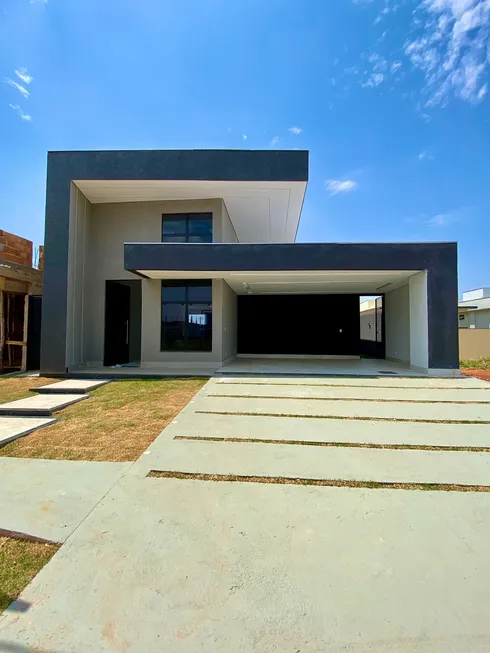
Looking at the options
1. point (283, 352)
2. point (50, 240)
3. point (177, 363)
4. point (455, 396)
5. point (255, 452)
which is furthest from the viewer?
point (283, 352)

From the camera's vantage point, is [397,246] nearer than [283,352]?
Yes

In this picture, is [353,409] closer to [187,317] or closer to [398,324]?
[187,317]

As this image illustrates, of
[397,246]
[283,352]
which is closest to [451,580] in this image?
[397,246]

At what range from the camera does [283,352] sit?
1571 centimetres

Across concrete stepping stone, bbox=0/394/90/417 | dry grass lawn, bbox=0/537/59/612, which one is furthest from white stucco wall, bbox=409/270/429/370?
dry grass lawn, bbox=0/537/59/612

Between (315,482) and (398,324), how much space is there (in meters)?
11.3

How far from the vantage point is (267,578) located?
6.56 ft

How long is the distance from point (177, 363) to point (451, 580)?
10.0m

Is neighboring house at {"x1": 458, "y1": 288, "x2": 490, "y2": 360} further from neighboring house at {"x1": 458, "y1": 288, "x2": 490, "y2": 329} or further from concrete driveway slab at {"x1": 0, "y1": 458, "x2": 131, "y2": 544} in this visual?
concrete driveway slab at {"x1": 0, "y1": 458, "x2": 131, "y2": 544}

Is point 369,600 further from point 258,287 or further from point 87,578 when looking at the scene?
point 258,287

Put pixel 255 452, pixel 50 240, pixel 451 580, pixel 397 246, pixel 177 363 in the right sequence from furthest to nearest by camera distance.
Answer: pixel 177 363 → pixel 50 240 → pixel 397 246 → pixel 255 452 → pixel 451 580

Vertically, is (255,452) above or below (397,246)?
below

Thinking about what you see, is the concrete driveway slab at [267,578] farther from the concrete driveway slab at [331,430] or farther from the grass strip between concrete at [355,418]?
the grass strip between concrete at [355,418]

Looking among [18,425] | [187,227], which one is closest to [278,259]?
[187,227]
